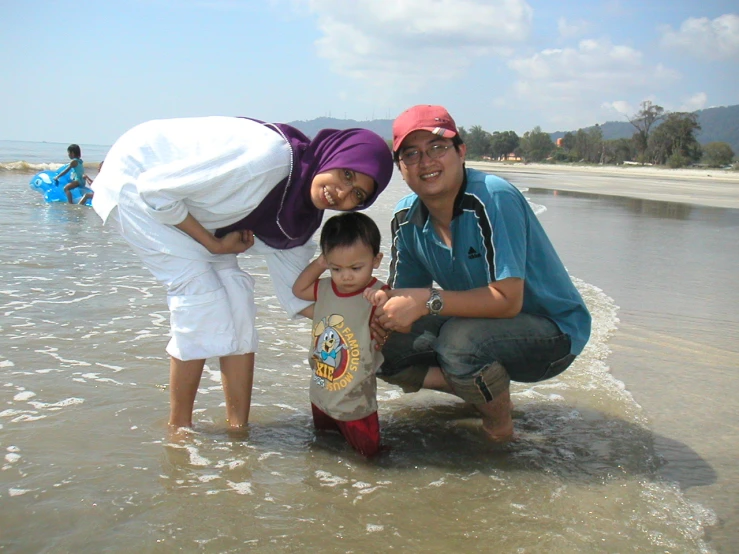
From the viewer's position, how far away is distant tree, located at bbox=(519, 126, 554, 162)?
90.5 m

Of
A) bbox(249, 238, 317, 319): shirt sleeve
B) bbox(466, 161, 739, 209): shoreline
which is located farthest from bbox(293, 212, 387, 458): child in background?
bbox(466, 161, 739, 209): shoreline

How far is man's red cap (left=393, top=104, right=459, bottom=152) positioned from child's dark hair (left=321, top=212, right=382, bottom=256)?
351 mm

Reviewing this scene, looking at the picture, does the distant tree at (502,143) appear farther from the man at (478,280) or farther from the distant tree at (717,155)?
the man at (478,280)

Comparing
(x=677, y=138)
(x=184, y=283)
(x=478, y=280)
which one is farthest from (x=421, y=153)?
(x=677, y=138)

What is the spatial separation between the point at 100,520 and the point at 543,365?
1836 millimetres

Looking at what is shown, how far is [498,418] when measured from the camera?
114 inches

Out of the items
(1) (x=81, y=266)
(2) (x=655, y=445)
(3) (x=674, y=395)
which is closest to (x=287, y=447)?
(2) (x=655, y=445)

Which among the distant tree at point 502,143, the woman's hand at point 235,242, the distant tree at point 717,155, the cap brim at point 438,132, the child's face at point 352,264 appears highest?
the distant tree at point 502,143

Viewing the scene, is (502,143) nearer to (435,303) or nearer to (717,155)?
(717,155)

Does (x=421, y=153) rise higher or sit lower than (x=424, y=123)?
lower

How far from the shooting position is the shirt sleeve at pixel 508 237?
2623 millimetres

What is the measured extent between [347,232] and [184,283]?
0.71 m

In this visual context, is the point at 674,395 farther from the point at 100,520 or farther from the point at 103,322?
the point at 103,322

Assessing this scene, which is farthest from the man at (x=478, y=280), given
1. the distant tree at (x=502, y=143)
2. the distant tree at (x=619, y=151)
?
the distant tree at (x=502, y=143)
